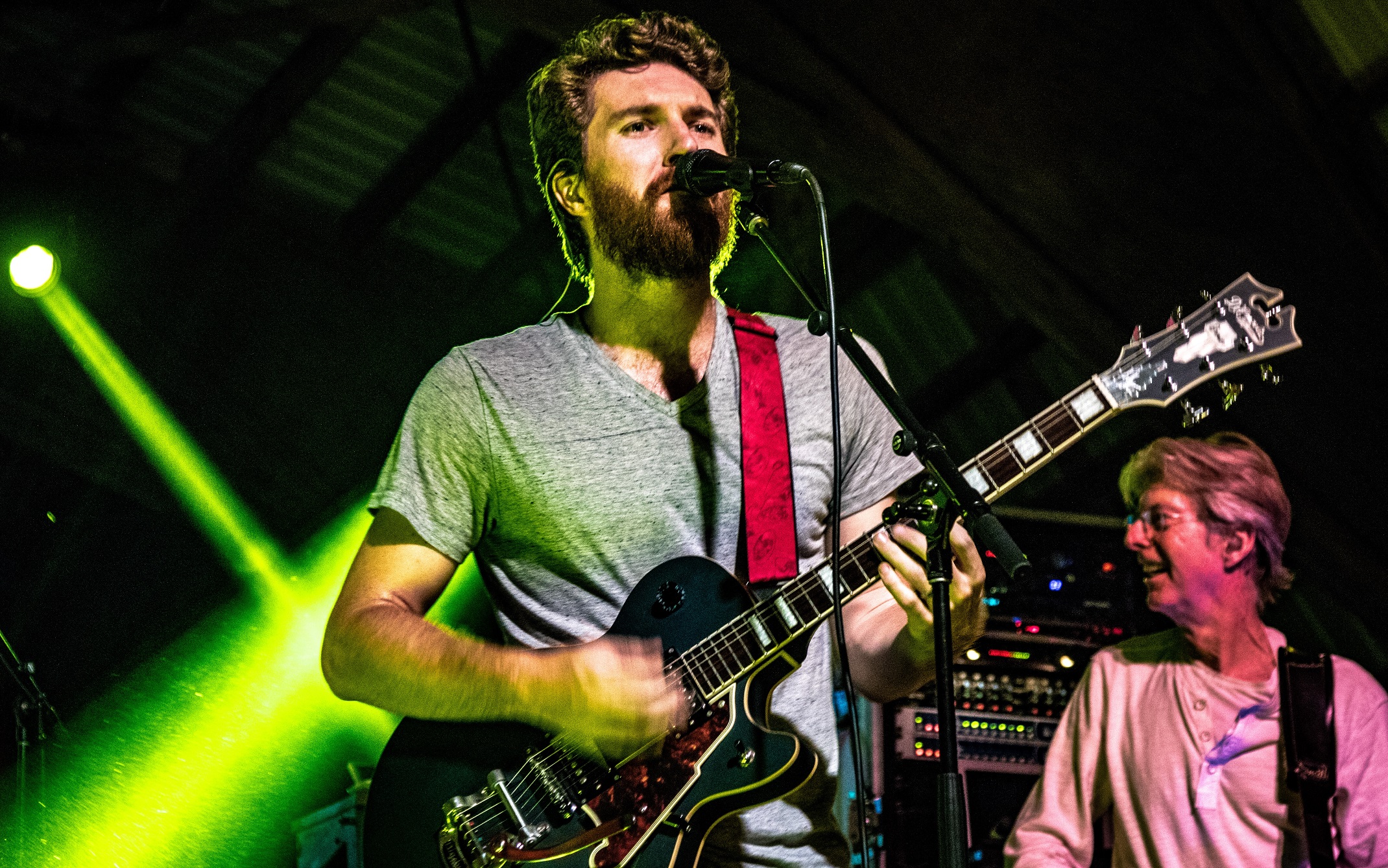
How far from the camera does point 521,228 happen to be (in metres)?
7.03

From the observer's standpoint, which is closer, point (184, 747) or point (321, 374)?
point (184, 747)

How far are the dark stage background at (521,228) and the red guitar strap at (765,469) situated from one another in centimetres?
277

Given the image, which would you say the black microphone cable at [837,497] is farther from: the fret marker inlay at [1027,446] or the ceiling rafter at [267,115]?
the ceiling rafter at [267,115]

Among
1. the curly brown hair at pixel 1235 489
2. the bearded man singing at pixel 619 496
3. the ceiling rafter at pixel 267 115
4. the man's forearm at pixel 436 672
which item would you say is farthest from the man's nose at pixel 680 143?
the ceiling rafter at pixel 267 115

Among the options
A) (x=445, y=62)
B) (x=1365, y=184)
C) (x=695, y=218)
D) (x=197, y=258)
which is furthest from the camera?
(x=197, y=258)

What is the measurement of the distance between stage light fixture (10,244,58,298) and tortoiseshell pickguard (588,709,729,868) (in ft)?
17.9

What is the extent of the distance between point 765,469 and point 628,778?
654mm

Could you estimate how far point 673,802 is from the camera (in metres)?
1.95

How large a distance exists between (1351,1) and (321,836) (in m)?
5.07

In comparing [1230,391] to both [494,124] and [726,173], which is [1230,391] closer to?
[726,173]

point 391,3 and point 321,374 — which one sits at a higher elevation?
point 391,3

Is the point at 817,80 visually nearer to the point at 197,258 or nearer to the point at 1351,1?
the point at 1351,1

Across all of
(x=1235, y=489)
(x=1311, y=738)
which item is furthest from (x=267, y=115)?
(x=1311, y=738)

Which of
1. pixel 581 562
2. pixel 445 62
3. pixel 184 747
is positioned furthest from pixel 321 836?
pixel 445 62
